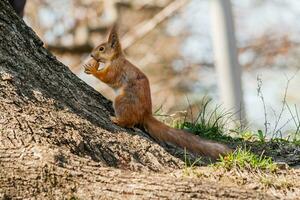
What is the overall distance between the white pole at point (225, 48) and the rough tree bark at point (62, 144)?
13.0ft

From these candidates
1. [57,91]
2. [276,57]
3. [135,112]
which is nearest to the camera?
[57,91]

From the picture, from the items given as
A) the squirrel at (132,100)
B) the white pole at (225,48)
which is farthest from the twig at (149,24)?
the squirrel at (132,100)

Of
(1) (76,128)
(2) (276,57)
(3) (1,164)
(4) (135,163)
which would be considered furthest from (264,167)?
(2) (276,57)

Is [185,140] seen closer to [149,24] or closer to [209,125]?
[209,125]

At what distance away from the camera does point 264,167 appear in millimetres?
4828

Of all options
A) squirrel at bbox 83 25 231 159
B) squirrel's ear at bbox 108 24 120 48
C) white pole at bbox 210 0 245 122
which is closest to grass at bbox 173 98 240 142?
squirrel at bbox 83 25 231 159

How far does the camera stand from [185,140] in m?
5.25

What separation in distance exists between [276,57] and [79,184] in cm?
1445

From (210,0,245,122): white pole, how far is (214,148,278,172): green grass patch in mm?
4395

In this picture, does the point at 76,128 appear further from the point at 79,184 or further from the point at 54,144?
the point at 79,184

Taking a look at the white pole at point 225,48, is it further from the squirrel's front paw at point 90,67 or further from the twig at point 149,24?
the twig at point 149,24

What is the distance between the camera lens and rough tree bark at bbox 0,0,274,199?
4098 mm

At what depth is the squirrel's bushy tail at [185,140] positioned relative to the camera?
508 centimetres

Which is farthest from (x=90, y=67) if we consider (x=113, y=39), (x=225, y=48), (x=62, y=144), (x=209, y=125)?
(x=225, y=48)
